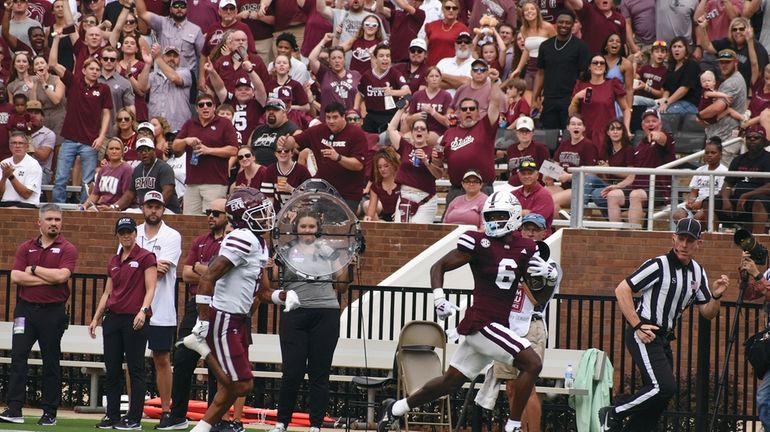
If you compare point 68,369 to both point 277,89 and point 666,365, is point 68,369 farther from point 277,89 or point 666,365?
point 666,365

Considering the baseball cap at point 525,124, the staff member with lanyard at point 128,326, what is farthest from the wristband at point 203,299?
the baseball cap at point 525,124

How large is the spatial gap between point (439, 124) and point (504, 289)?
7681 mm

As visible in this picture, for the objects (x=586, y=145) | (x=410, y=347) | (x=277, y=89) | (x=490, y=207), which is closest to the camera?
(x=490, y=207)

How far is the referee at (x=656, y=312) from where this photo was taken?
44.7 feet

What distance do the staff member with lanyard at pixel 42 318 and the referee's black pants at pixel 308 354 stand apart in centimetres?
240

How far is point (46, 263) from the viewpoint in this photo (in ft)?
49.8

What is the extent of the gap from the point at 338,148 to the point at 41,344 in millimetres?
4720

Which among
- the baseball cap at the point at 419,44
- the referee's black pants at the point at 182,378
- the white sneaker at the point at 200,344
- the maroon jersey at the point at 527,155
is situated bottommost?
the referee's black pants at the point at 182,378

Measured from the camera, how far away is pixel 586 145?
765 inches

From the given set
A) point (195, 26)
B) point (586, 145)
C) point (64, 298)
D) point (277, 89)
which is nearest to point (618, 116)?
point (586, 145)

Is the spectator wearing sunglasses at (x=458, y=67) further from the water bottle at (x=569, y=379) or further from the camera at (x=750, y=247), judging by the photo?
the camera at (x=750, y=247)

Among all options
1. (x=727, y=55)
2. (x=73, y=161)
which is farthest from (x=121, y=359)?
(x=727, y=55)

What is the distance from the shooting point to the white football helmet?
13008mm

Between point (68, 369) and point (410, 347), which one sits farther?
point (68, 369)
